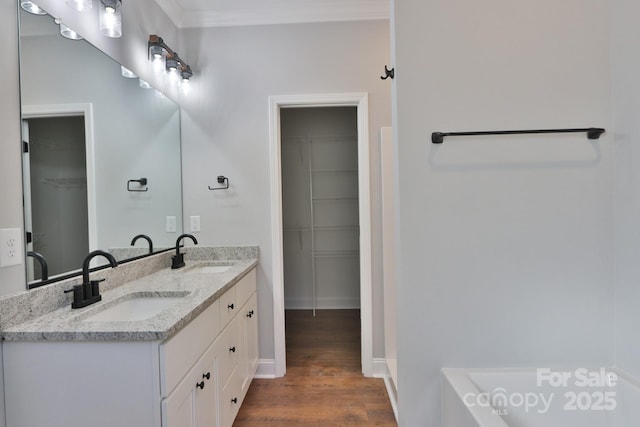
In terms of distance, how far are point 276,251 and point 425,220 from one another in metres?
1.38

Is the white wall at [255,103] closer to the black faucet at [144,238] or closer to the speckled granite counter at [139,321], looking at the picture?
the black faucet at [144,238]

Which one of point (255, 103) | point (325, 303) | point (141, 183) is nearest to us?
point (141, 183)

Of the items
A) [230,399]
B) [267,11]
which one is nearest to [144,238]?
[230,399]

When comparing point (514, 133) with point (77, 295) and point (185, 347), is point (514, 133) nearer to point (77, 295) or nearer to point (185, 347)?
point (185, 347)

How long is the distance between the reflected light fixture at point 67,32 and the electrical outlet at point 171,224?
119 centimetres

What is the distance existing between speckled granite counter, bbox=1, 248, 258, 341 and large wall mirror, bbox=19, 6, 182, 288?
175 millimetres

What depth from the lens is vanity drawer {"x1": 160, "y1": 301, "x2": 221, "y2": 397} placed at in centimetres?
100

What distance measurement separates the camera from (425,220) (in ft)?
4.08

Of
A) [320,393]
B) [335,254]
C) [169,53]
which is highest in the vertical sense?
[169,53]

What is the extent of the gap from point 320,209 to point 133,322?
3.00 metres

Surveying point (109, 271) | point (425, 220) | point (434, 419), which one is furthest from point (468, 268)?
point (109, 271)

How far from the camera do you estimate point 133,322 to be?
Result: 1052 mm

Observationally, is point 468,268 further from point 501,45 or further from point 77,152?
point 77,152

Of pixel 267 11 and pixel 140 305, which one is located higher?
pixel 267 11
